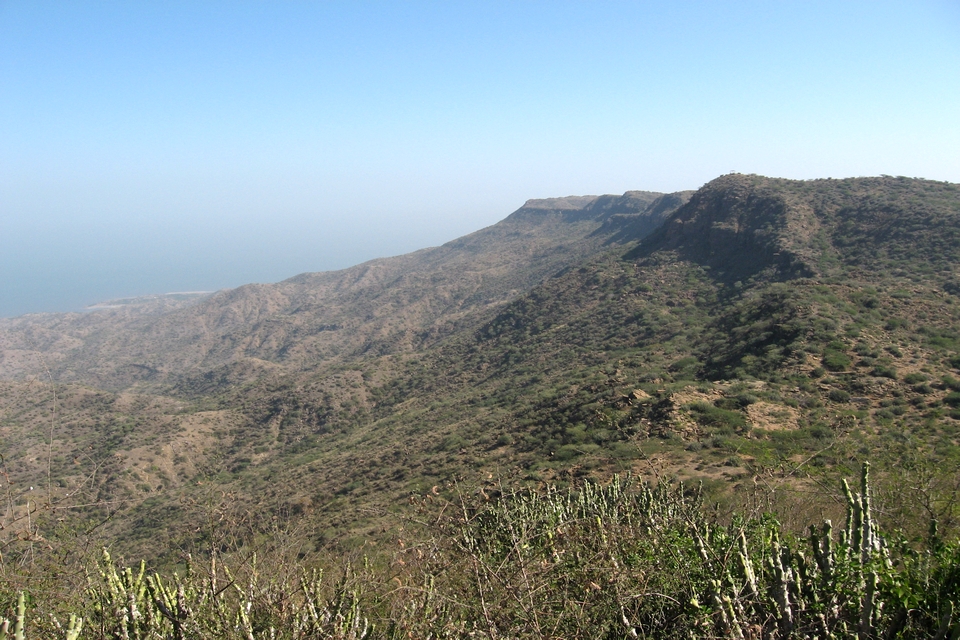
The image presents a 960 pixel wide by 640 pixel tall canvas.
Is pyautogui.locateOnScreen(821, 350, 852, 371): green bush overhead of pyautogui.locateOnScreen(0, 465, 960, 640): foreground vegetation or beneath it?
beneath

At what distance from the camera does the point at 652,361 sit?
23.4 m

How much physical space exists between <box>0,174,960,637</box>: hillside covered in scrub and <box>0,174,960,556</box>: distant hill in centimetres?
14

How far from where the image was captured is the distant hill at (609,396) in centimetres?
1148

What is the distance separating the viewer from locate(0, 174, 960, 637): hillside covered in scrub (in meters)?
7.30

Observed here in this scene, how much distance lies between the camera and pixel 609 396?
18594 mm

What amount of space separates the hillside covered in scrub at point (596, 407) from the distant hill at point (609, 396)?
0.45 ft

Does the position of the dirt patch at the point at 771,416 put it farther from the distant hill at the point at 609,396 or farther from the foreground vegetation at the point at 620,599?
the foreground vegetation at the point at 620,599

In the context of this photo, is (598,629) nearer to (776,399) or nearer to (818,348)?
(776,399)

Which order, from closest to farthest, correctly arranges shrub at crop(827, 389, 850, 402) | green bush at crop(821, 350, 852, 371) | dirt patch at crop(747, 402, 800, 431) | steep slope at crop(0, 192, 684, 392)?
dirt patch at crop(747, 402, 800, 431) → shrub at crop(827, 389, 850, 402) → green bush at crop(821, 350, 852, 371) → steep slope at crop(0, 192, 684, 392)

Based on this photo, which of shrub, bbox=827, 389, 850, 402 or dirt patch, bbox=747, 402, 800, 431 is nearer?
dirt patch, bbox=747, 402, 800, 431

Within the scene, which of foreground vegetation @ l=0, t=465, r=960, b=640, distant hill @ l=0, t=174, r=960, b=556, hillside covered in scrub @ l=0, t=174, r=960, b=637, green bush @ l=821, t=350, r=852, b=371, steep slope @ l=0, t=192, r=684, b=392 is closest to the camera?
foreground vegetation @ l=0, t=465, r=960, b=640

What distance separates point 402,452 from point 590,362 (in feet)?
38.1

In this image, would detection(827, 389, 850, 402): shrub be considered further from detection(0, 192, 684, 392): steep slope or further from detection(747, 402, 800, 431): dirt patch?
detection(0, 192, 684, 392): steep slope

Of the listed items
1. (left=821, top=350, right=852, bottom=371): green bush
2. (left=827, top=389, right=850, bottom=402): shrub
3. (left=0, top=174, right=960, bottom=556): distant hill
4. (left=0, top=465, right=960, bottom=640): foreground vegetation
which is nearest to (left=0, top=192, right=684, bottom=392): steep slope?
(left=0, top=174, right=960, bottom=556): distant hill
